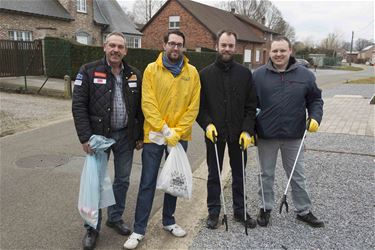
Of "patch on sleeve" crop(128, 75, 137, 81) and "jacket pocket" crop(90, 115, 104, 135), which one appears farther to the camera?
"patch on sleeve" crop(128, 75, 137, 81)

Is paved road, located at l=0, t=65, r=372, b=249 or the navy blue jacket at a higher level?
the navy blue jacket

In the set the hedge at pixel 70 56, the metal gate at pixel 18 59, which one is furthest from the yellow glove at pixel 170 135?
the metal gate at pixel 18 59

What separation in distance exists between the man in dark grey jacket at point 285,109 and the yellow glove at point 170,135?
0.99 m

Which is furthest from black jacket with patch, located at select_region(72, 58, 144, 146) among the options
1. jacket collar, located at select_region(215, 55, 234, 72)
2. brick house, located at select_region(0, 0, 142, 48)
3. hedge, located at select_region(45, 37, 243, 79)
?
brick house, located at select_region(0, 0, 142, 48)

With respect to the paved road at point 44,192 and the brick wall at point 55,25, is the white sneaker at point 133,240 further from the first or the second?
the brick wall at point 55,25

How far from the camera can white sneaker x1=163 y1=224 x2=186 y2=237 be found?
3643 mm

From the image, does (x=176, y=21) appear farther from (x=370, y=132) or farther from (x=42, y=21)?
(x=370, y=132)

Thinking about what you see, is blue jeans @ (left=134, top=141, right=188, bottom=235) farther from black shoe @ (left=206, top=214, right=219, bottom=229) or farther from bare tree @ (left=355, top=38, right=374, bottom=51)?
bare tree @ (left=355, top=38, right=374, bottom=51)

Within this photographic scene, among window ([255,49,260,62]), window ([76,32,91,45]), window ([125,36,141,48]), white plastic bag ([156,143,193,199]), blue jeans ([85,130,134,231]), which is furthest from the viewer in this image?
window ([255,49,260,62])

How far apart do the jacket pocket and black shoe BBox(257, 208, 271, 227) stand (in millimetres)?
1941

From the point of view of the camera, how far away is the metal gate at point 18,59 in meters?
14.2

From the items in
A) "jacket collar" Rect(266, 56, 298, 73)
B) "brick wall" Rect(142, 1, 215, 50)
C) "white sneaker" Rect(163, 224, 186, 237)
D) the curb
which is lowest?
the curb

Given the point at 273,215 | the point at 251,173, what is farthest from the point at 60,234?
the point at 251,173

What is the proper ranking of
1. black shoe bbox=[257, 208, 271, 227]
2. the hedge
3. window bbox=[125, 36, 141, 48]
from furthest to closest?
window bbox=[125, 36, 141, 48] < the hedge < black shoe bbox=[257, 208, 271, 227]
